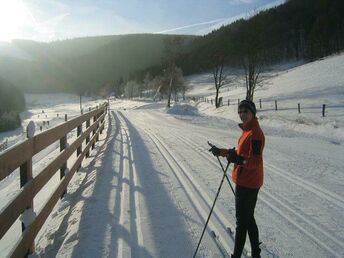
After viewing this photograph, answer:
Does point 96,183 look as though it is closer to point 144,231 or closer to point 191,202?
point 191,202

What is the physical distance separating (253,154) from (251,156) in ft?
0.10

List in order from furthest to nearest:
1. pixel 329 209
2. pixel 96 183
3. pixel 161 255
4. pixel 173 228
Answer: pixel 96 183 → pixel 329 209 → pixel 173 228 → pixel 161 255

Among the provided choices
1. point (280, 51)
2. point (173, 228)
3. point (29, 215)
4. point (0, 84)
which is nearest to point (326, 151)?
point (173, 228)

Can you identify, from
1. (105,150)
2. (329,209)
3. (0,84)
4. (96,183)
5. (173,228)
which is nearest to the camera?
(173,228)

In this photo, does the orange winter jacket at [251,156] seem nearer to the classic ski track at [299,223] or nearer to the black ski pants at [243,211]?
the black ski pants at [243,211]

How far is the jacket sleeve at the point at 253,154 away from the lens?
4086 mm

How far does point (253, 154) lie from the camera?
4090mm

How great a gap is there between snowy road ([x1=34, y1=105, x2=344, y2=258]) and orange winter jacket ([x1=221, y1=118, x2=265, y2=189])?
1.05 m

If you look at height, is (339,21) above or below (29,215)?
above

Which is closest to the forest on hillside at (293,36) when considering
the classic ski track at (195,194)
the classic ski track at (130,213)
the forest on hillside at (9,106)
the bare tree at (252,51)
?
the bare tree at (252,51)

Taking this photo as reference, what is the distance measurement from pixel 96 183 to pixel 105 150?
446 cm

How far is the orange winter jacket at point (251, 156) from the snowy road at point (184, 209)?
3.44 feet

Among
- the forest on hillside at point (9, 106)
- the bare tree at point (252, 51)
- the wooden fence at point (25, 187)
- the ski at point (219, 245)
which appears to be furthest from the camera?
the forest on hillside at point (9, 106)

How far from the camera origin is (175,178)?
836 cm
